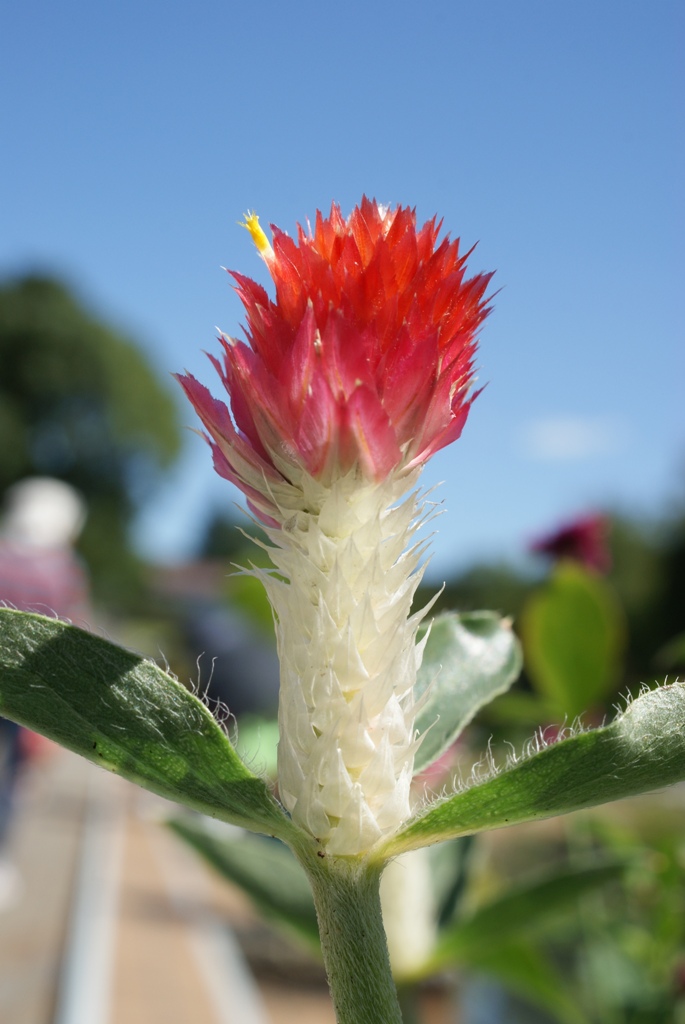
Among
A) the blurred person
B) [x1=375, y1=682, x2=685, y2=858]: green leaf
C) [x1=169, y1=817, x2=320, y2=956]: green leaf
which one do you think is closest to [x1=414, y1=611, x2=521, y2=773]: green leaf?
[x1=375, y1=682, x2=685, y2=858]: green leaf

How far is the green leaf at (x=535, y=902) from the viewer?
0.53m

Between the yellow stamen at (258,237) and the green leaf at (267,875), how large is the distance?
0.35 metres

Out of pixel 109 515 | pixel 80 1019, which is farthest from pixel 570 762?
pixel 109 515

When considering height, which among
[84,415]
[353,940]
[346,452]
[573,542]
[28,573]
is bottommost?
[353,940]

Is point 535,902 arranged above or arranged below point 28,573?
below

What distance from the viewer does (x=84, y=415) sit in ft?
60.9

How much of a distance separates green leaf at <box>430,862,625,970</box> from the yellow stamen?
1.40 feet

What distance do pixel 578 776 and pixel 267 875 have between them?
33 cm

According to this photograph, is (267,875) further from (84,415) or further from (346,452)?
(84,415)

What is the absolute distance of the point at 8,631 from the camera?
0.74 ft

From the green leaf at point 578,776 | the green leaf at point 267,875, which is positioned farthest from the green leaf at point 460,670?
the green leaf at point 267,875

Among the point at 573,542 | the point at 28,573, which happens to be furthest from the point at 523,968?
the point at 28,573

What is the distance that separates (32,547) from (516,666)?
4193 mm

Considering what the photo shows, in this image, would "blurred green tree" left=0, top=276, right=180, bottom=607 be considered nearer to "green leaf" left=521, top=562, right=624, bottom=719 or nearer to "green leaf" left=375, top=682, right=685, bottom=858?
"green leaf" left=521, top=562, right=624, bottom=719
